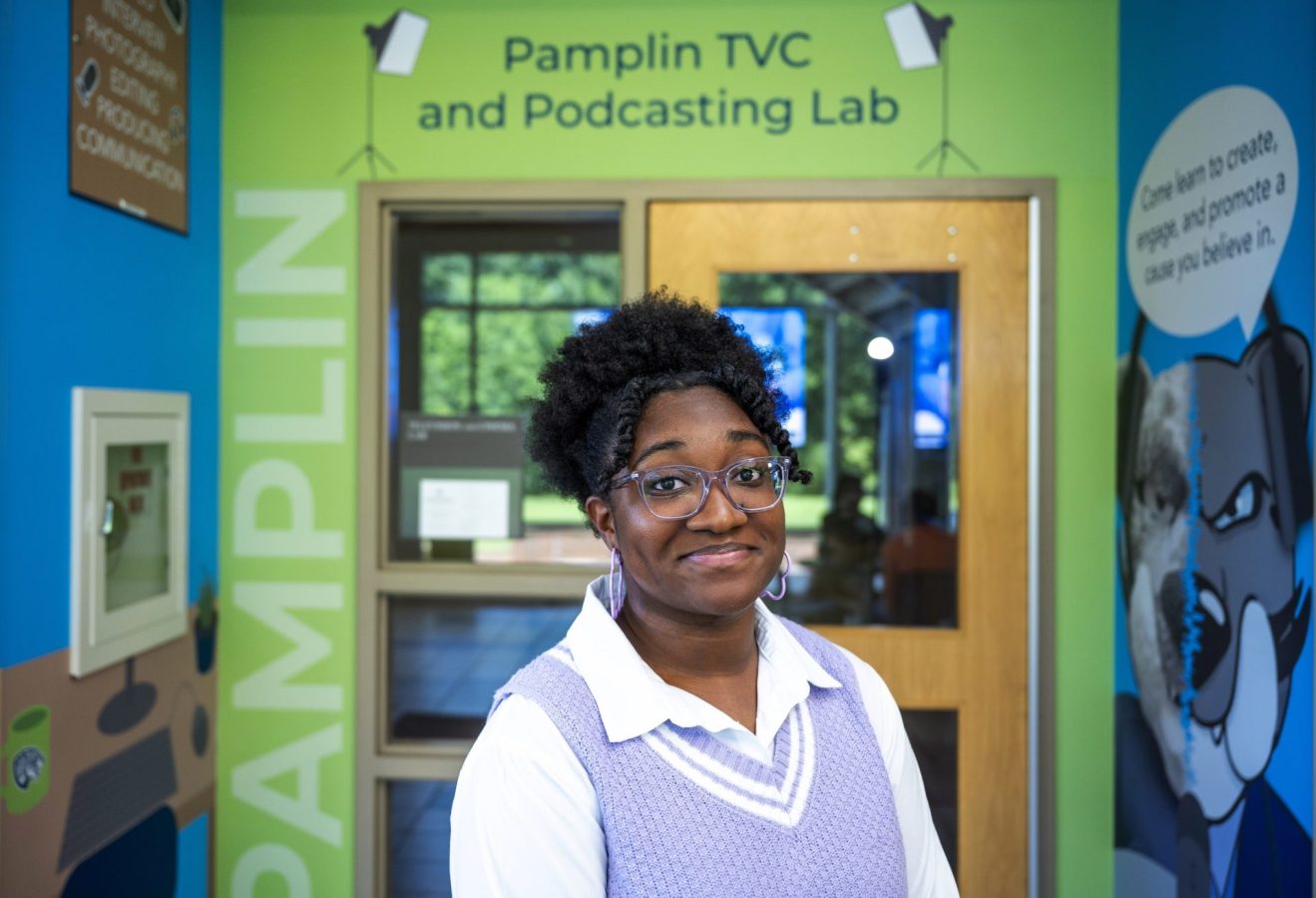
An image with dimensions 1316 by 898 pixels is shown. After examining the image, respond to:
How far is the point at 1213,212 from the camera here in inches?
91.1

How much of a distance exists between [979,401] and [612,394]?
1.77m

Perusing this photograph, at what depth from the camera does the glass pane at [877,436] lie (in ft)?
9.64

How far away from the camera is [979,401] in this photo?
114 inches

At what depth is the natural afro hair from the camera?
1357 mm

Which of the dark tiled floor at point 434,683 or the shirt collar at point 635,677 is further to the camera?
the dark tiled floor at point 434,683

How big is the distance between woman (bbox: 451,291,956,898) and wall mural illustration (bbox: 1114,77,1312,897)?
1062 millimetres

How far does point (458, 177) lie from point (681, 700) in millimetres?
2066

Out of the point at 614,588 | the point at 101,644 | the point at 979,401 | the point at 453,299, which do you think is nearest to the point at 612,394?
the point at 614,588

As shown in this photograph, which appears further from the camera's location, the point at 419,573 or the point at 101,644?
the point at 419,573

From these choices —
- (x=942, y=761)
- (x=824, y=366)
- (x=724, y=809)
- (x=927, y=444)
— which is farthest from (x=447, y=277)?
(x=724, y=809)

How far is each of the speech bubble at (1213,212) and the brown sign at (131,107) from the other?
238cm

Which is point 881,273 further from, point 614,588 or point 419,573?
point 614,588

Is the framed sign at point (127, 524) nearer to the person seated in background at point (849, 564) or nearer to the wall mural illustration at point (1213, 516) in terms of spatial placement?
the person seated in background at point (849, 564)

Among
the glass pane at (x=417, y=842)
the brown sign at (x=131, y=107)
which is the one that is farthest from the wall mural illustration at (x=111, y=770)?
the brown sign at (x=131, y=107)
